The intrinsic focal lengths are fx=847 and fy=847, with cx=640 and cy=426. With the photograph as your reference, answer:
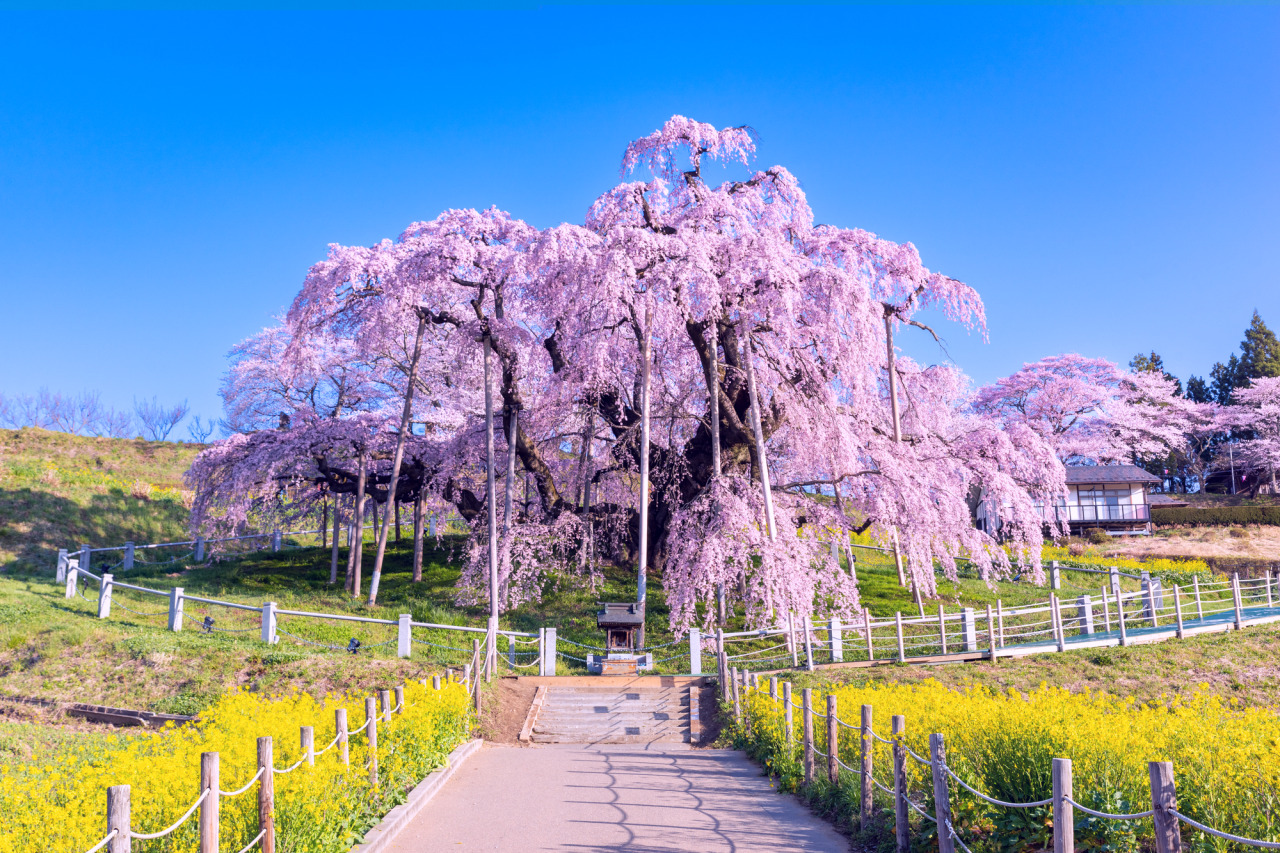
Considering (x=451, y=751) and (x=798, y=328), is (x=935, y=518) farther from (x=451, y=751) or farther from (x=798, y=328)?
(x=451, y=751)

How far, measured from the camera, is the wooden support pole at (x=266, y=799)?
6.19m

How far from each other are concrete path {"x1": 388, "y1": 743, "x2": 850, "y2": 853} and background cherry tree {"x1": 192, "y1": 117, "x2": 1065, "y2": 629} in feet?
28.0

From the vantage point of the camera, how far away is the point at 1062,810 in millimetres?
5250

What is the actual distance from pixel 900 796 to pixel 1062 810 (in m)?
2.29

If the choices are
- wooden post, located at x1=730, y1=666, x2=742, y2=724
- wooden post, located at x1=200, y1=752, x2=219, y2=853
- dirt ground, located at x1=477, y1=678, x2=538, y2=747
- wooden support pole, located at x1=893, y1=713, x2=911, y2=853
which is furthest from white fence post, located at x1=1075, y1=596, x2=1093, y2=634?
wooden post, located at x1=200, y1=752, x2=219, y2=853

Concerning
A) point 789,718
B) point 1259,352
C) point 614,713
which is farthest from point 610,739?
point 1259,352

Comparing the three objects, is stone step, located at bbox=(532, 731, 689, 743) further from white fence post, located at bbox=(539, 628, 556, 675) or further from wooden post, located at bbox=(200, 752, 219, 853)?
wooden post, located at bbox=(200, 752, 219, 853)

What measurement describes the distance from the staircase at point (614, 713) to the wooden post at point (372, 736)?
6906mm

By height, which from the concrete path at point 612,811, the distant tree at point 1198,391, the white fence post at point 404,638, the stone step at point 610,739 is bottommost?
the stone step at point 610,739

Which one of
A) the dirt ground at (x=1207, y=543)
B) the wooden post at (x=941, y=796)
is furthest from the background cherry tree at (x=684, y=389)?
the dirt ground at (x=1207, y=543)

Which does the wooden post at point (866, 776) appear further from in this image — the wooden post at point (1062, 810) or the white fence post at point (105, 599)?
the white fence post at point (105, 599)

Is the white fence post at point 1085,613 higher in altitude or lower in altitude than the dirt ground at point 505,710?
higher

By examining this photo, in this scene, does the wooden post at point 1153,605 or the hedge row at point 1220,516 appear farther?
the hedge row at point 1220,516

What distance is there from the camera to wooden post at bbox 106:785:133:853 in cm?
462
